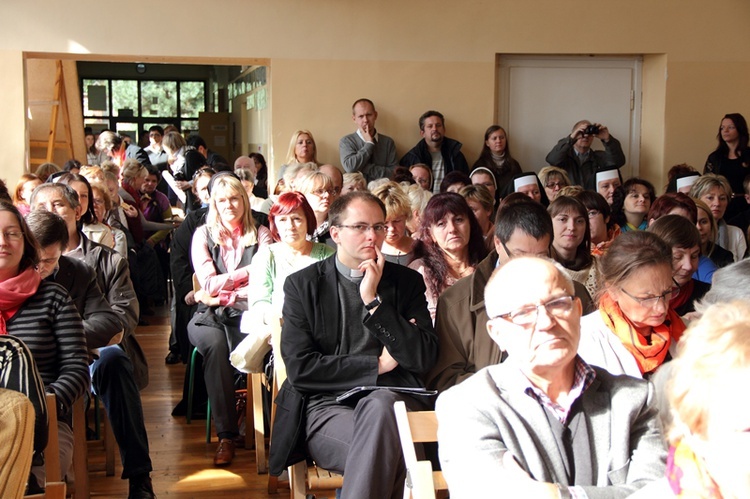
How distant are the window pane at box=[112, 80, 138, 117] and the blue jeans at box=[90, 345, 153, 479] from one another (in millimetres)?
16415

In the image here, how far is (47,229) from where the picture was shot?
348cm

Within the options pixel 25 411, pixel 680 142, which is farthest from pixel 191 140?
pixel 25 411

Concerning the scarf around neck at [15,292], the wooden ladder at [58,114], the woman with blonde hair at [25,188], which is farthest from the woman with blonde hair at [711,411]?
the wooden ladder at [58,114]

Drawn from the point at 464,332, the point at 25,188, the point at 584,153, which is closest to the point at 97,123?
the point at 584,153

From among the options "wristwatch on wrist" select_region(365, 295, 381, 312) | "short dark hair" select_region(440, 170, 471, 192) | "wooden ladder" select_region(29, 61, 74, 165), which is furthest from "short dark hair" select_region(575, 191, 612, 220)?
"wooden ladder" select_region(29, 61, 74, 165)

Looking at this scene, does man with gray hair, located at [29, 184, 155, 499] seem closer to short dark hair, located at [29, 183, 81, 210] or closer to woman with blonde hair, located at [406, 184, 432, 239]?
short dark hair, located at [29, 183, 81, 210]

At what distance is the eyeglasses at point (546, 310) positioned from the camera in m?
2.04

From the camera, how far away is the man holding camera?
8047 millimetres

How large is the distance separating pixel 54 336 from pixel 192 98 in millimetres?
17252

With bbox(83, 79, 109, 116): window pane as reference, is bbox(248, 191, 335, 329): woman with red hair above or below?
below

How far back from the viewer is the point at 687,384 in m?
1.52

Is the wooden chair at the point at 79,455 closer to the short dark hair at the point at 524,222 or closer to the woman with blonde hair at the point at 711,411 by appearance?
the short dark hair at the point at 524,222

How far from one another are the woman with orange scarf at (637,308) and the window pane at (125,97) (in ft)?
58.2

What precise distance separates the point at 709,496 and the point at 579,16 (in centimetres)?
741
